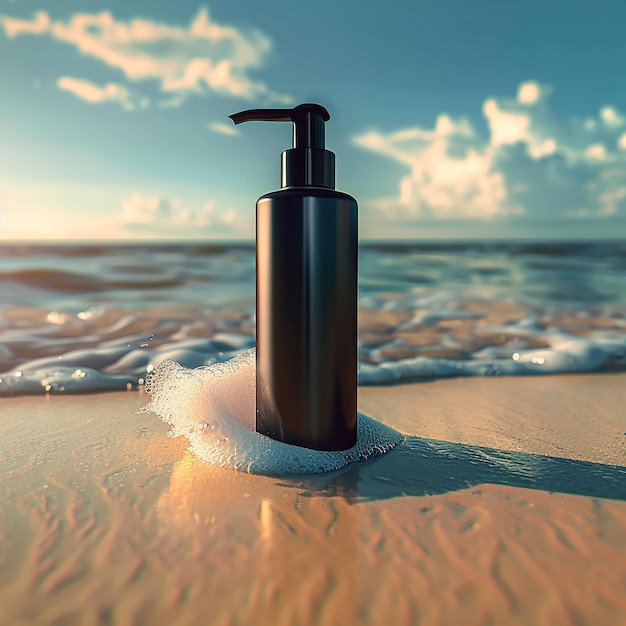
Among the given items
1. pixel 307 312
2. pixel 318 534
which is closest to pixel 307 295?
pixel 307 312

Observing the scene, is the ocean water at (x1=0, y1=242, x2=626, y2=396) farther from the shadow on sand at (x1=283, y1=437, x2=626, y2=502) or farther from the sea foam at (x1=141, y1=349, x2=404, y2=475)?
the shadow on sand at (x1=283, y1=437, x2=626, y2=502)

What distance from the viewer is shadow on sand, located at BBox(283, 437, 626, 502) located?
74cm

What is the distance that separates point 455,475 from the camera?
79 centimetres

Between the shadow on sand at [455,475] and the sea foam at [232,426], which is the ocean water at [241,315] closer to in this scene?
the sea foam at [232,426]

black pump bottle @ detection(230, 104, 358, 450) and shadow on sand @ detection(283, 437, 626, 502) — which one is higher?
black pump bottle @ detection(230, 104, 358, 450)

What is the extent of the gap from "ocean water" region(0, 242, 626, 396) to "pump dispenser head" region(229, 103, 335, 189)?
619 mm

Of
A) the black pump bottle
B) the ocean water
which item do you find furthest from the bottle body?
the ocean water

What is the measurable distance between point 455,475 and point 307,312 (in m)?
0.31

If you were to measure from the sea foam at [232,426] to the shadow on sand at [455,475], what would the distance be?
25mm

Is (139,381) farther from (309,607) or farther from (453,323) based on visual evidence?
(453,323)

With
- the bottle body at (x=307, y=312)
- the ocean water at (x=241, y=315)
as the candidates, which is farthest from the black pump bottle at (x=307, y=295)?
the ocean water at (x=241, y=315)

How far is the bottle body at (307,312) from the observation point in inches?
30.0

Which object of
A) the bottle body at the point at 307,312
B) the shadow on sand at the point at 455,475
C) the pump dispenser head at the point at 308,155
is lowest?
the shadow on sand at the point at 455,475

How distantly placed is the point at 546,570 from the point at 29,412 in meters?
1.03
